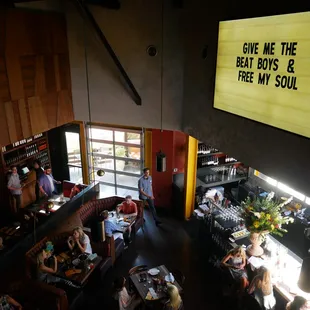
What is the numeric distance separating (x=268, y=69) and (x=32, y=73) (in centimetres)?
413

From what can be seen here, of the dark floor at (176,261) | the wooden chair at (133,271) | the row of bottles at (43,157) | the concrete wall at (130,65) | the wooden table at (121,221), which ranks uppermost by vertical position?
the concrete wall at (130,65)

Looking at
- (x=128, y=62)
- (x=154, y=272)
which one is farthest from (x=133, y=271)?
(x=128, y=62)

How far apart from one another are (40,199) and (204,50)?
6811 mm

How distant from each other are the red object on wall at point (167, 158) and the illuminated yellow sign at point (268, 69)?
413cm

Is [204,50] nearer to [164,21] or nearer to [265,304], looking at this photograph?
[164,21]

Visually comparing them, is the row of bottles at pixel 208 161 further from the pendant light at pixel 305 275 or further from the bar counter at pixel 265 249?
the pendant light at pixel 305 275

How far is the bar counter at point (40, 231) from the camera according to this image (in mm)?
5963

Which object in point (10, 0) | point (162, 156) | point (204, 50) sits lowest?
point (162, 156)

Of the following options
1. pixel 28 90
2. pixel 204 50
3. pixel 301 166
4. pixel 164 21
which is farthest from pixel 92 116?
pixel 301 166

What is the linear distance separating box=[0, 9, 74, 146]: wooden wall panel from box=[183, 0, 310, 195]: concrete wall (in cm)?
255

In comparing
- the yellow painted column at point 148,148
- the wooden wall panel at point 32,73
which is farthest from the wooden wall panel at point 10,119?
the yellow painted column at point 148,148

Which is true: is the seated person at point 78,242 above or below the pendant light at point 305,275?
below

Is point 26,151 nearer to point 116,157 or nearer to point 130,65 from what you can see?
point 116,157

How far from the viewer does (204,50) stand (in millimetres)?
4871
